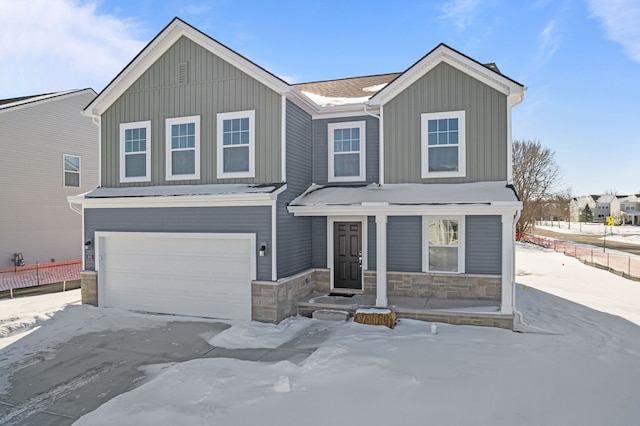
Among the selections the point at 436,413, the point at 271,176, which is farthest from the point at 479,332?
the point at 271,176

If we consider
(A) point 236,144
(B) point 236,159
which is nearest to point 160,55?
(A) point 236,144

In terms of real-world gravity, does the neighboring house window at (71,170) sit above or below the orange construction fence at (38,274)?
above

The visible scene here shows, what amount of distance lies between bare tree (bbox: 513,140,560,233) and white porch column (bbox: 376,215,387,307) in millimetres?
35322

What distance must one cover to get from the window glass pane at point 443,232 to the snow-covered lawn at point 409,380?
2609 mm

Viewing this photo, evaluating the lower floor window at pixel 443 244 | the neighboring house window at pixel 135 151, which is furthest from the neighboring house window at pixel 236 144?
the lower floor window at pixel 443 244

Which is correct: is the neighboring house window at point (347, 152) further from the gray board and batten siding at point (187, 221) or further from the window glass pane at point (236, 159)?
the gray board and batten siding at point (187, 221)

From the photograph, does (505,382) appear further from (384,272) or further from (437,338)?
(384,272)

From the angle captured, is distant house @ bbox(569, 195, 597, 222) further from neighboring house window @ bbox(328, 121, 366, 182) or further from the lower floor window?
neighboring house window @ bbox(328, 121, 366, 182)

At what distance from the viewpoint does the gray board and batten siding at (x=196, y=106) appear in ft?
34.6

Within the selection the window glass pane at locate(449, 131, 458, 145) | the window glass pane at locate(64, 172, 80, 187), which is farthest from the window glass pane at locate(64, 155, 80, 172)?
the window glass pane at locate(449, 131, 458, 145)

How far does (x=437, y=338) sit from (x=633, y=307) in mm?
7425

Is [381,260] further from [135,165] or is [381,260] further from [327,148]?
[135,165]

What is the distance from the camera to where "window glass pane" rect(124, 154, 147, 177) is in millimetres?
11852

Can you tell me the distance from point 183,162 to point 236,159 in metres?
1.66
